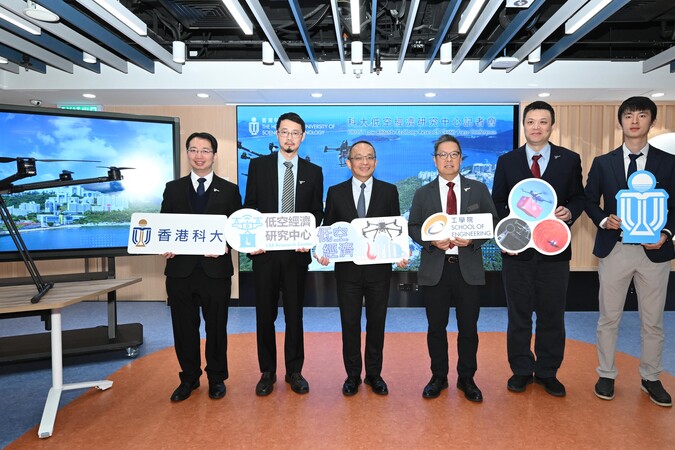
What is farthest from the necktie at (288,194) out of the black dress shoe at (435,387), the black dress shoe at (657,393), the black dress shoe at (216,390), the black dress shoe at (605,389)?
the black dress shoe at (657,393)

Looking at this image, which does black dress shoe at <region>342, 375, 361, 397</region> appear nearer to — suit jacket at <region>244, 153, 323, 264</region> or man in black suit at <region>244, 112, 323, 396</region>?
man in black suit at <region>244, 112, 323, 396</region>

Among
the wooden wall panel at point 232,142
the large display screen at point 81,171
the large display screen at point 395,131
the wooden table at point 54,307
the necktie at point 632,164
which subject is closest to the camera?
the wooden table at point 54,307

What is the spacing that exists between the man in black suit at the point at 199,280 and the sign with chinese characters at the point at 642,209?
96.3 inches

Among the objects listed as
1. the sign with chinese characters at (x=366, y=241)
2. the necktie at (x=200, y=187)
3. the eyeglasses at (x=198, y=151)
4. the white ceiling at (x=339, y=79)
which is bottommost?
the sign with chinese characters at (x=366, y=241)

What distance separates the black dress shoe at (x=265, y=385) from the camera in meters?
3.02

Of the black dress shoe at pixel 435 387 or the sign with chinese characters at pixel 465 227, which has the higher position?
the sign with chinese characters at pixel 465 227

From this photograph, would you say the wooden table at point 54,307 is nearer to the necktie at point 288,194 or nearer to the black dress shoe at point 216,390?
the black dress shoe at point 216,390

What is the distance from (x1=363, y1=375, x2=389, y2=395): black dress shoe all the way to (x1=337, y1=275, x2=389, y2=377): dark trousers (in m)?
0.06

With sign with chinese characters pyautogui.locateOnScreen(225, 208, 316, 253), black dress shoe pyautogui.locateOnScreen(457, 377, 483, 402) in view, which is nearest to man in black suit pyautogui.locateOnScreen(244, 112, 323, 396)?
sign with chinese characters pyautogui.locateOnScreen(225, 208, 316, 253)

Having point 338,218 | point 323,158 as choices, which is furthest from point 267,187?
point 323,158

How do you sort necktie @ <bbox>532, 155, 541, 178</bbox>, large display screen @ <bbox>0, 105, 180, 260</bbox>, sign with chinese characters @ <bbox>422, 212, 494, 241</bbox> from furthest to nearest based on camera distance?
large display screen @ <bbox>0, 105, 180, 260</bbox> < necktie @ <bbox>532, 155, 541, 178</bbox> < sign with chinese characters @ <bbox>422, 212, 494, 241</bbox>

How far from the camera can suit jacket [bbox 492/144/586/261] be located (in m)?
2.94

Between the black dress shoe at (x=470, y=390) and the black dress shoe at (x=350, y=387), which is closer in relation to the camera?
the black dress shoe at (x=470, y=390)

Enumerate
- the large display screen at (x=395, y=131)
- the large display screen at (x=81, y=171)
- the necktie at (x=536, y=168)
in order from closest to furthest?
the necktie at (x=536, y=168) → the large display screen at (x=81, y=171) → the large display screen at (x=395, y=131)
